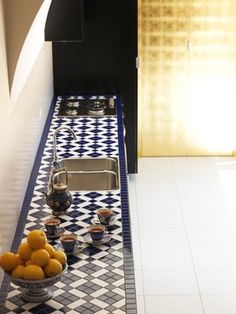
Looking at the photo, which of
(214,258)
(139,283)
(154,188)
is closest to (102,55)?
(154,188)

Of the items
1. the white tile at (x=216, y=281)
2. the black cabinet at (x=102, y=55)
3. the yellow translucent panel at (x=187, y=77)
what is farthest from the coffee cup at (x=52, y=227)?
the yellow translucent panel at (x=187, y=77)

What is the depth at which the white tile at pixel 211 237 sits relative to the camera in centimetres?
658

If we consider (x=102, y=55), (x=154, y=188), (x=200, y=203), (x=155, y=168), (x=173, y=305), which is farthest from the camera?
(x=155, y=168)

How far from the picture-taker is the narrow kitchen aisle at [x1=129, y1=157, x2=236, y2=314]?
5652 mm

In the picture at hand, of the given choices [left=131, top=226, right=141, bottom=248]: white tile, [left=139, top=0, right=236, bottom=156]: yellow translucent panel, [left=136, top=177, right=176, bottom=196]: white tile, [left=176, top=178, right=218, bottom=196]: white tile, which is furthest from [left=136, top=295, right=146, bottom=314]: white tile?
[left=139, top=0, right=236, bottom=156]: yellow translucent panel

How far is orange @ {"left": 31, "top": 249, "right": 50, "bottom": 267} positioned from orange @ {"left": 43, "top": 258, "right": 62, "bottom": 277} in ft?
0.07

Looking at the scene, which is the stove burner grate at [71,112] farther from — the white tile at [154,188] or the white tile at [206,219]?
the white tile at [206,219]

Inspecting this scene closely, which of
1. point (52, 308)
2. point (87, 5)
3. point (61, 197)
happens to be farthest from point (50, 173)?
point (87, 5)

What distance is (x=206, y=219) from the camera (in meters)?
7.11

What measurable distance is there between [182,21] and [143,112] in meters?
1.17

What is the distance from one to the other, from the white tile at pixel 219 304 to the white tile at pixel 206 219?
138cm

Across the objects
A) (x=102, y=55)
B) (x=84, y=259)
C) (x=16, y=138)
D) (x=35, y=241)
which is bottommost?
(x=84, y=259)

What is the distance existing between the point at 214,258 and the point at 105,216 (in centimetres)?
208

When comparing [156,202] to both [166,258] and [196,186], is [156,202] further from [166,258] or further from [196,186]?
[166,258]
